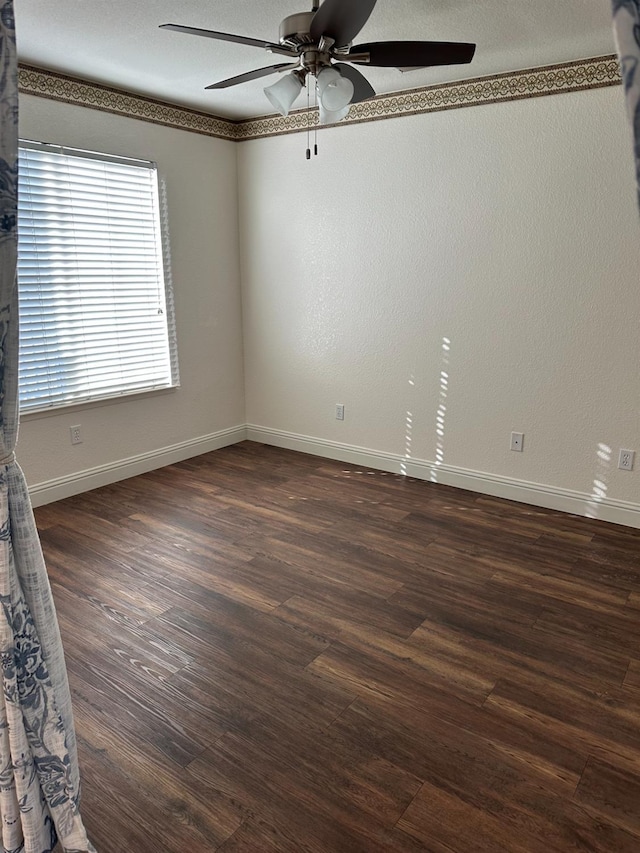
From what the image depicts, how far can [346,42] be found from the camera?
2150 millimetres

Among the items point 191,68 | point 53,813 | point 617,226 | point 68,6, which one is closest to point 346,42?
point 68,6

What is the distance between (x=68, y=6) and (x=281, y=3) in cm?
90

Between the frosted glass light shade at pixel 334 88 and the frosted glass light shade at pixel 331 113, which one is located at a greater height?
the frosted glass light shade at pixel 334 88

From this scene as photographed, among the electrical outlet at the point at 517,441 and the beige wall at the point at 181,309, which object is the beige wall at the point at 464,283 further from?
the beige wall at the point at 181,309

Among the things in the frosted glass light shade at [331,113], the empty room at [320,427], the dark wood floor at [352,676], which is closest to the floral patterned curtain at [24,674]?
the empty room at [320,427]

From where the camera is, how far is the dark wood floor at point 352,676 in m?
1.64

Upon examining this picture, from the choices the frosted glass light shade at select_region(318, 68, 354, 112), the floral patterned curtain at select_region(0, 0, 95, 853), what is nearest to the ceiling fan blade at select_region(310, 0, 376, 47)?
the frosted glass light shade at select_region(318, 68, 354, 112)

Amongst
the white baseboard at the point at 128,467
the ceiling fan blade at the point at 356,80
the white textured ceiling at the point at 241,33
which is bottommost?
the white baseboard at the point at 128,467

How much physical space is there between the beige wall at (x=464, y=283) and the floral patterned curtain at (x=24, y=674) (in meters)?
3.02

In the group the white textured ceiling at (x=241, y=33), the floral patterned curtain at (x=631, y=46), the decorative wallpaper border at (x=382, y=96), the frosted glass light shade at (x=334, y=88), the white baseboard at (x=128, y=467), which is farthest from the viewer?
the white baseboard at (x=128, y=467)

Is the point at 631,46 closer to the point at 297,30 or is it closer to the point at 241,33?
the point at 297,30

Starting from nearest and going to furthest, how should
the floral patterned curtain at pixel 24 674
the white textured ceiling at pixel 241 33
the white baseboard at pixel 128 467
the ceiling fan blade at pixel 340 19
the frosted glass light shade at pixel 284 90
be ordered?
the floral patterned curtain at pixel 24 674, the ceiling fan blade at pixel 340 19, the frosted glass light shade at pixel 284 90, the white textured ceiling at pixel 241 33, the white baseboard at pixel 128 467

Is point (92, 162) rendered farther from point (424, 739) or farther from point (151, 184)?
point (424, 739)

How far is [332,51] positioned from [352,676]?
2.31 m
